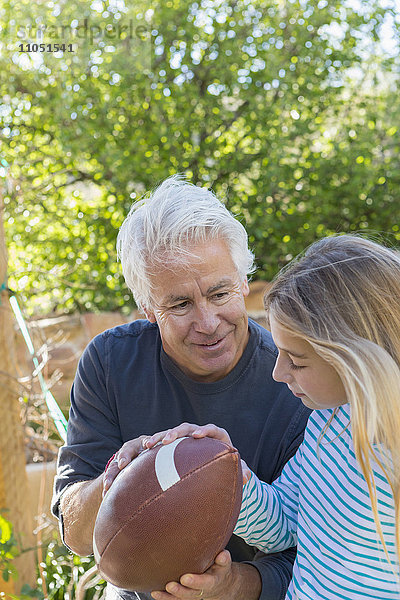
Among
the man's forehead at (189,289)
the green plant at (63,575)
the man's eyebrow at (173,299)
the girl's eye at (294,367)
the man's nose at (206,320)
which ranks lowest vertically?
the green plant at (63,575)

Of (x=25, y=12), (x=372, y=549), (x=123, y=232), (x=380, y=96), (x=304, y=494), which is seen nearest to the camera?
(x=372, y=549)

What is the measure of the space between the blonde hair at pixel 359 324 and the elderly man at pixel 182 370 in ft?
1.00

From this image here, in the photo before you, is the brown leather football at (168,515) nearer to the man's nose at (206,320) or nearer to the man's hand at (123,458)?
the man's hand at (123,458)

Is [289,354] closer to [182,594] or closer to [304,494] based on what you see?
[304,494]

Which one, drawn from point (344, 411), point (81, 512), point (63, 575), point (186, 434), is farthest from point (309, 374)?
point (63, 575)

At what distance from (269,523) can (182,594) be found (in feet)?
0.94

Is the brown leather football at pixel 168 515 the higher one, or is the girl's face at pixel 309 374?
the girl's face at pixel 309 374

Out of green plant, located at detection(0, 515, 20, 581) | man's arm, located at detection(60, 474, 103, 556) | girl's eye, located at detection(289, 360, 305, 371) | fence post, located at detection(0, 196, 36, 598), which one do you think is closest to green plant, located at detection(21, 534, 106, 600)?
fence post, located at detection(0, 196, 36, 598)

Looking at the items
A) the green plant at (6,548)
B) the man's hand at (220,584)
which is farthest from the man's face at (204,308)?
the green plant at (6,548)

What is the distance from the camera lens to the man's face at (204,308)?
1.83 meters

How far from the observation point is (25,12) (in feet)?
15.3

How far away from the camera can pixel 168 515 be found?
1.44 meters

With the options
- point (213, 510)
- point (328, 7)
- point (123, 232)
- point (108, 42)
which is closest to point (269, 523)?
point (213, 510)

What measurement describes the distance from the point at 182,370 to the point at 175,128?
3106mm
